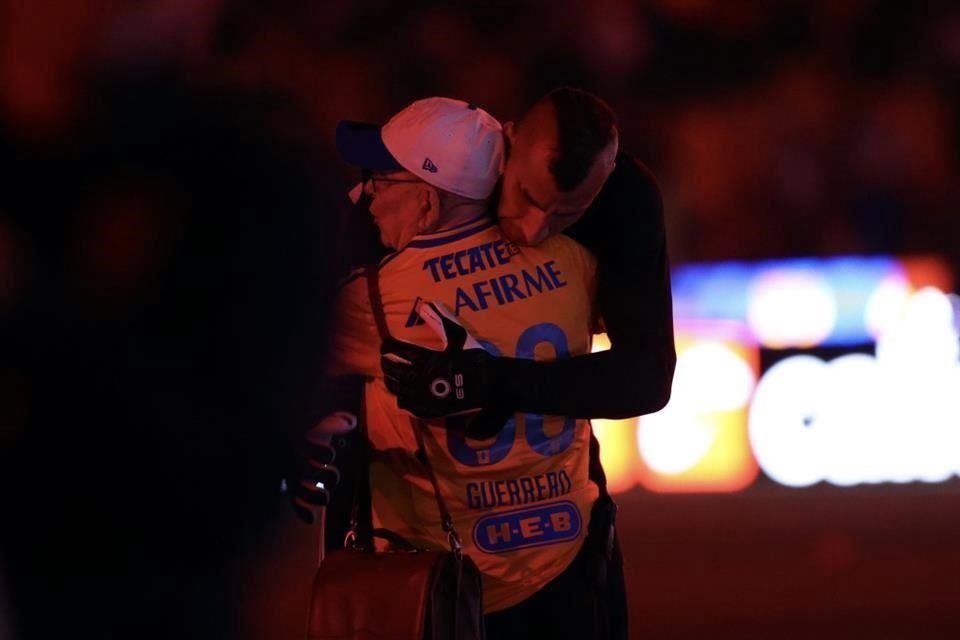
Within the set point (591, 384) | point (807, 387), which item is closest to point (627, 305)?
point (591, 384)

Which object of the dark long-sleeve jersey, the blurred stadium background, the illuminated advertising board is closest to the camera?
the dark long-sleeve jersey

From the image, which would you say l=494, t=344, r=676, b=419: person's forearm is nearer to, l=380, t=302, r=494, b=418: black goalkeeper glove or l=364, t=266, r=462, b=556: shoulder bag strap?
l=380, t=302, r=494, b=418: black goalkeeper glove

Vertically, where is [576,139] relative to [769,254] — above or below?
below

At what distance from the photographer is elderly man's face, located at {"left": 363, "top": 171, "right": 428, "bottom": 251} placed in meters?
2.34

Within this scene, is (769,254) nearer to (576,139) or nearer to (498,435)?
(498,435)

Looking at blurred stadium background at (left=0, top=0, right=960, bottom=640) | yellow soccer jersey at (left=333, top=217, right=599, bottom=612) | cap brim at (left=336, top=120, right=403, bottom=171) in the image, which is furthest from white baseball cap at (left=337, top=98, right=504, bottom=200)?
blurred stadium background at (left=0, top=0, right=960, bottom=640)

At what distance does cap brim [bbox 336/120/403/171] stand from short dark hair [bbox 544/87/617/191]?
0.24m

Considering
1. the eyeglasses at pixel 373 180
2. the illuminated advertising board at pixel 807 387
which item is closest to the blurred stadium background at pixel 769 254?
the illuminated advertising board at pixel 807 387

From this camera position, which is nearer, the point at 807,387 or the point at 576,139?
the point at 576,139

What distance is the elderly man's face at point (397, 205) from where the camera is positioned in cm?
234

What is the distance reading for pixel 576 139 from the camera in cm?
226

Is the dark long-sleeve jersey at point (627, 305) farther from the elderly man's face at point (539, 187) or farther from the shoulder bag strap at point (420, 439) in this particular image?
the shoulder bag strap at point (420, 439)

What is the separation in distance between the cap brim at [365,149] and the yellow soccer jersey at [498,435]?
0.41 ft

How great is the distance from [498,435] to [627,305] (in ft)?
0.91
